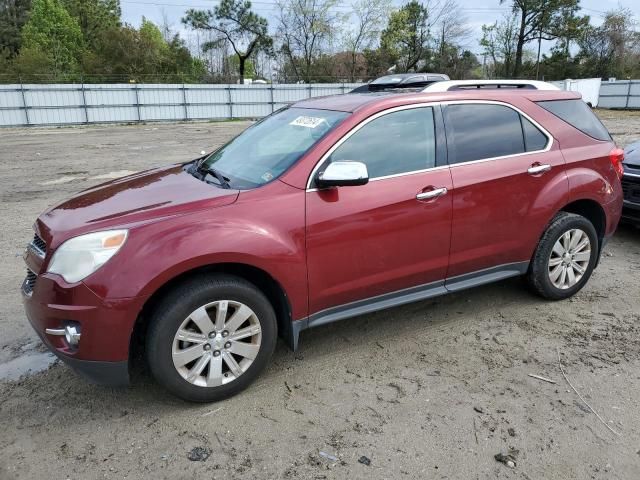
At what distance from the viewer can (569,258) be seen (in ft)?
14.3

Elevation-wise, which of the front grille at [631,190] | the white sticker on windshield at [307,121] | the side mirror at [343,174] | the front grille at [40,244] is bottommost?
the front grille at [631,190]

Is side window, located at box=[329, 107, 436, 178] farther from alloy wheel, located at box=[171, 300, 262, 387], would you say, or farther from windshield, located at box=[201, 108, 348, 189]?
alloy wheel, located at box=[171, 300, 262, 387]

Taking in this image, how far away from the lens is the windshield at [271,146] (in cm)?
336

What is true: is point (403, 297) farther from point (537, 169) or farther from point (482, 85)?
point (482, 85)

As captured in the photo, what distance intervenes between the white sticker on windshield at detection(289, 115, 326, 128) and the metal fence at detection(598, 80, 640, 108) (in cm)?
3822

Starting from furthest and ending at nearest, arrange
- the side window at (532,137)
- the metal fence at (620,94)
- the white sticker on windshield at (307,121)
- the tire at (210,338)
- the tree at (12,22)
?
the tree at (12,22)
the metal fence at (620,94)
the side window at (532,137)
the white sticker on windshield at (307,121)
the tire at (210,338)

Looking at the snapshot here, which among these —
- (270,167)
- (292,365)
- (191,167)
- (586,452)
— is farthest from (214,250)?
(586,452)

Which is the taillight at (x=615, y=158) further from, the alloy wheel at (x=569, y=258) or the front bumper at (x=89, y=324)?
the front bumper at (x=89, y=324)

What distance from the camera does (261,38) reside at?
46594mm

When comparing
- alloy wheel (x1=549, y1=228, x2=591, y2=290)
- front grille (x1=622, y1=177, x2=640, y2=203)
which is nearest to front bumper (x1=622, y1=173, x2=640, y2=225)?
front grille (x1=622, y1=177, x2=640, y2=203)

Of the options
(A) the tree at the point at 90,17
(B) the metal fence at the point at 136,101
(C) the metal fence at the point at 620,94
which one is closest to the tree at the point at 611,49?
(C) the metal fence at the point at 620,94

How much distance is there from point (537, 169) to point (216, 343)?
2.70m

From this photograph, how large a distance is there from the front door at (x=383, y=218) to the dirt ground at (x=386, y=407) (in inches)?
20.9

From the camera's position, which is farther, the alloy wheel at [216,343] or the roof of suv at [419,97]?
the roof of suv at [419,97]
